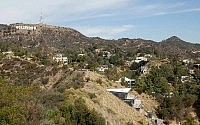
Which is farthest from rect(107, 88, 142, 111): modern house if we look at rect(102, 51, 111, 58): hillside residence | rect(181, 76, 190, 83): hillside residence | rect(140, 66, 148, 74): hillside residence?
rect(102, 51, 111, 58): hillside residence

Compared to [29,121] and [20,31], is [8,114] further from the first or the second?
[20,31]

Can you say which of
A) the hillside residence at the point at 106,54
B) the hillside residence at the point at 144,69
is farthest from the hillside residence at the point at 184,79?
the hillside residence at the point at 106,54

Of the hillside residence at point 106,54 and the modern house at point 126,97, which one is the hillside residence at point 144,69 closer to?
the hillside residence at point 106,54

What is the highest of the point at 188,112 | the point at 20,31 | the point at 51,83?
the point at 20,31

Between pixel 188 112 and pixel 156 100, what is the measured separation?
4846mm

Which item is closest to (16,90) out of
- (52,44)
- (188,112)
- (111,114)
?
(111,114)

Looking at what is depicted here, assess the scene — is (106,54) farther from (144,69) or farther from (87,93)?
(87,93)

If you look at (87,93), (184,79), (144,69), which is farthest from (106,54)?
A: (87,93)

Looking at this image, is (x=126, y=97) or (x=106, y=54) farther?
(x=106, y=54)

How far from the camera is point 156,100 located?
5684 cm

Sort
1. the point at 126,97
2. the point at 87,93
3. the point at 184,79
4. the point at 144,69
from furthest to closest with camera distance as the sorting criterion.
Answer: the point at 144,69
the point at 184,79
the point at 126,97
the point at 87,93

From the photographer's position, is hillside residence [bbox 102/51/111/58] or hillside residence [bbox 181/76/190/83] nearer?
hillside residence [bbox 181/76/190/83]

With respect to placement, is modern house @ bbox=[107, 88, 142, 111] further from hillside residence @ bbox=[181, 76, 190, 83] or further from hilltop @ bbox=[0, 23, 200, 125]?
hillside residence @ bbox=[181, 76, 190, 83]

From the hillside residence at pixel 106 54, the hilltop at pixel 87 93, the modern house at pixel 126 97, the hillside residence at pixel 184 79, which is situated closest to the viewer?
the hilltop at pixel 87 93
